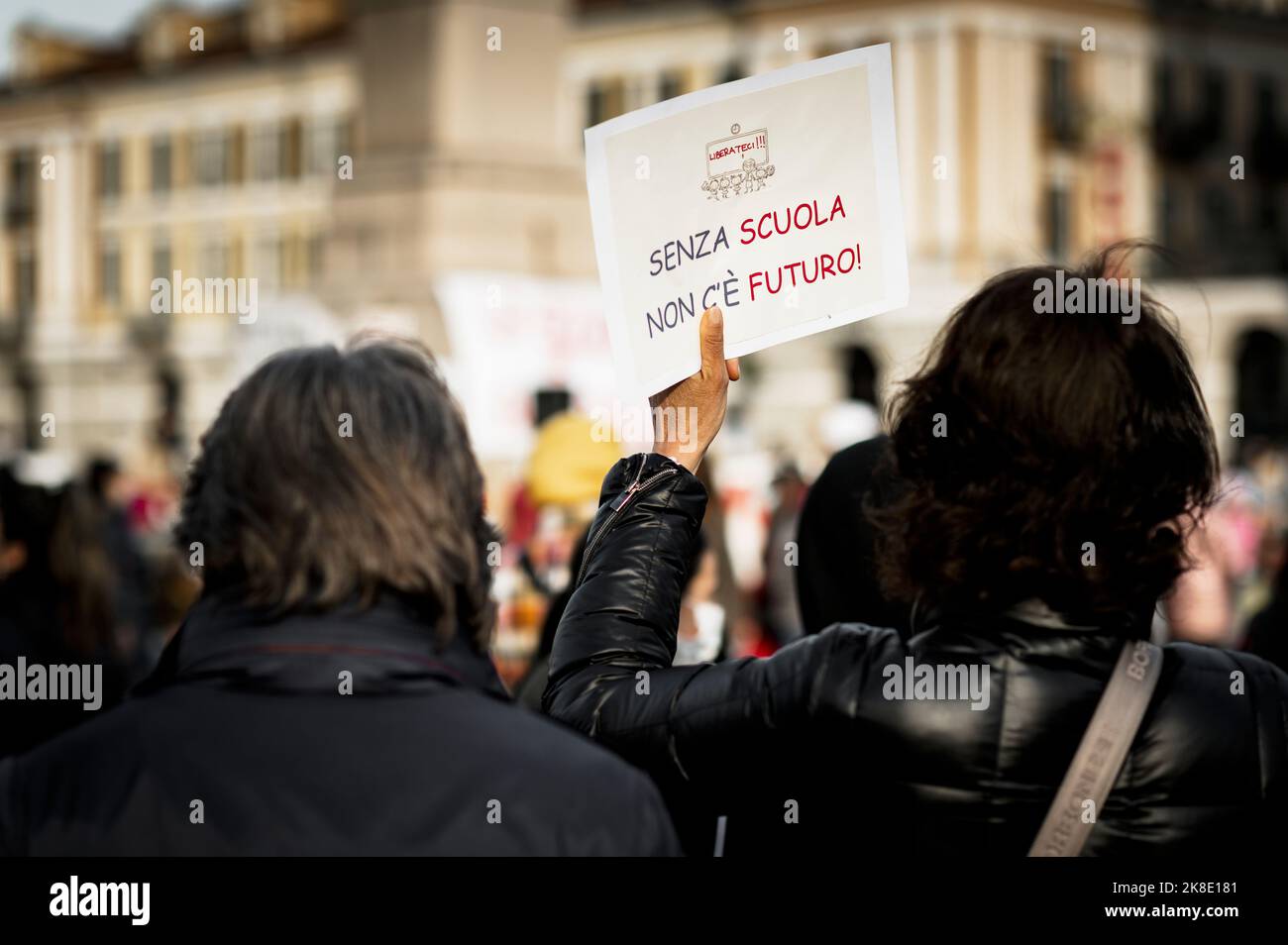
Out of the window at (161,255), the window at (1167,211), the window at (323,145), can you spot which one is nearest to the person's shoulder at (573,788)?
the window at (1167,211)

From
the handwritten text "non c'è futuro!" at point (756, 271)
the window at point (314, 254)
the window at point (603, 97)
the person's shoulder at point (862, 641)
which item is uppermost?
the window at point (603, 97)

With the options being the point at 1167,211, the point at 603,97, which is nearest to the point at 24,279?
the point at 603,97

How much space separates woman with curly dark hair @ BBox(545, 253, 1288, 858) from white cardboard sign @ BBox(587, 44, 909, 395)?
18 centimetres

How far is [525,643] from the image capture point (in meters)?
5.73

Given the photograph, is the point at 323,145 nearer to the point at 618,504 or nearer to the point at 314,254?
the point at 314,254

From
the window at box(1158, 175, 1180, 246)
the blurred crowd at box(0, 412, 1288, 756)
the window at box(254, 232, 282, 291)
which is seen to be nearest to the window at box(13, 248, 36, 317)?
the window at box(254, 232, 282, 291)

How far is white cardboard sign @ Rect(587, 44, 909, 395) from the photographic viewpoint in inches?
77.1

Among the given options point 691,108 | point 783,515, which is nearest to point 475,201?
point 783,515

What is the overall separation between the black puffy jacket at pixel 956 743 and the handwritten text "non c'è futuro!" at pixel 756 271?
1.36 feet

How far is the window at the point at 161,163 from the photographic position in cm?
4569

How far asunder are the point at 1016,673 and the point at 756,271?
54 cm

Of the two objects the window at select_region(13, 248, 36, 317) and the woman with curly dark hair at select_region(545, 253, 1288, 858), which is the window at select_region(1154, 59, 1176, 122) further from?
the woman with curly dark hair at select_region(545, 253, 1288, 858)

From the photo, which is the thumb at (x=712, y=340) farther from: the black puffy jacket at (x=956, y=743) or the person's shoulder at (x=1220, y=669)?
the person's shoulder at (x=1220, y=669)

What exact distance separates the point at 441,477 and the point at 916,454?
497 mm
